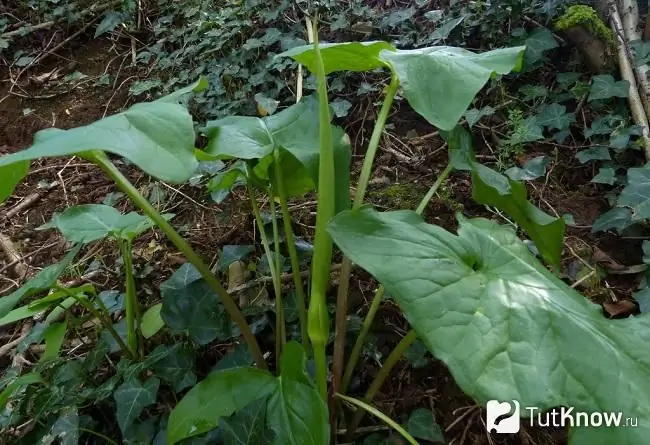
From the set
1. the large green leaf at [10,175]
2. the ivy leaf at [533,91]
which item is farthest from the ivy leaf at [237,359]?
the ivy leaf at [533,91]

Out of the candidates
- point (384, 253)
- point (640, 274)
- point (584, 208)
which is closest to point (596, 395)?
point (384, 253)

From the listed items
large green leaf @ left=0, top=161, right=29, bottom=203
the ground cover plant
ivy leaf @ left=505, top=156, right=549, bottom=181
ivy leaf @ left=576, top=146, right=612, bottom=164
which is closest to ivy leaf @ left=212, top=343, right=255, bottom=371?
the ground cover plant

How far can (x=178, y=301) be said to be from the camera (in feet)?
3.19

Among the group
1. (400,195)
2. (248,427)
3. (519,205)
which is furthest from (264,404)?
(400,195)

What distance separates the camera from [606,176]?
1.25 m

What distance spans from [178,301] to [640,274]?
3.14 feet

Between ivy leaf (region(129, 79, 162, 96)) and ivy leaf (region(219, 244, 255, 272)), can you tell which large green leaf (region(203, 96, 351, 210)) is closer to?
ivy leaf (region(219, 244, 255, 272))

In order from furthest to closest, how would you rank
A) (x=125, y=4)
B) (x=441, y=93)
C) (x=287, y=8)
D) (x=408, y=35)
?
(x=125, y=4) < (x=287, y=8) < (x=408, y=35) < (x=441, y=93)

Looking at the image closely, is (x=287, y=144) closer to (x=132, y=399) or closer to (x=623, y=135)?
(x=132, y=399)

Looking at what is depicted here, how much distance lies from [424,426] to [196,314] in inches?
17.9

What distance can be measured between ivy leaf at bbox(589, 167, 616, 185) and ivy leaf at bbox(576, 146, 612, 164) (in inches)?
1.7

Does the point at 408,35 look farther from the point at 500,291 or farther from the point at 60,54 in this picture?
the point at 60,54

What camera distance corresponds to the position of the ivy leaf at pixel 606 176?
4.05 ft

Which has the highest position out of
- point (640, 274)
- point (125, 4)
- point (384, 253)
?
point (384, 253)
